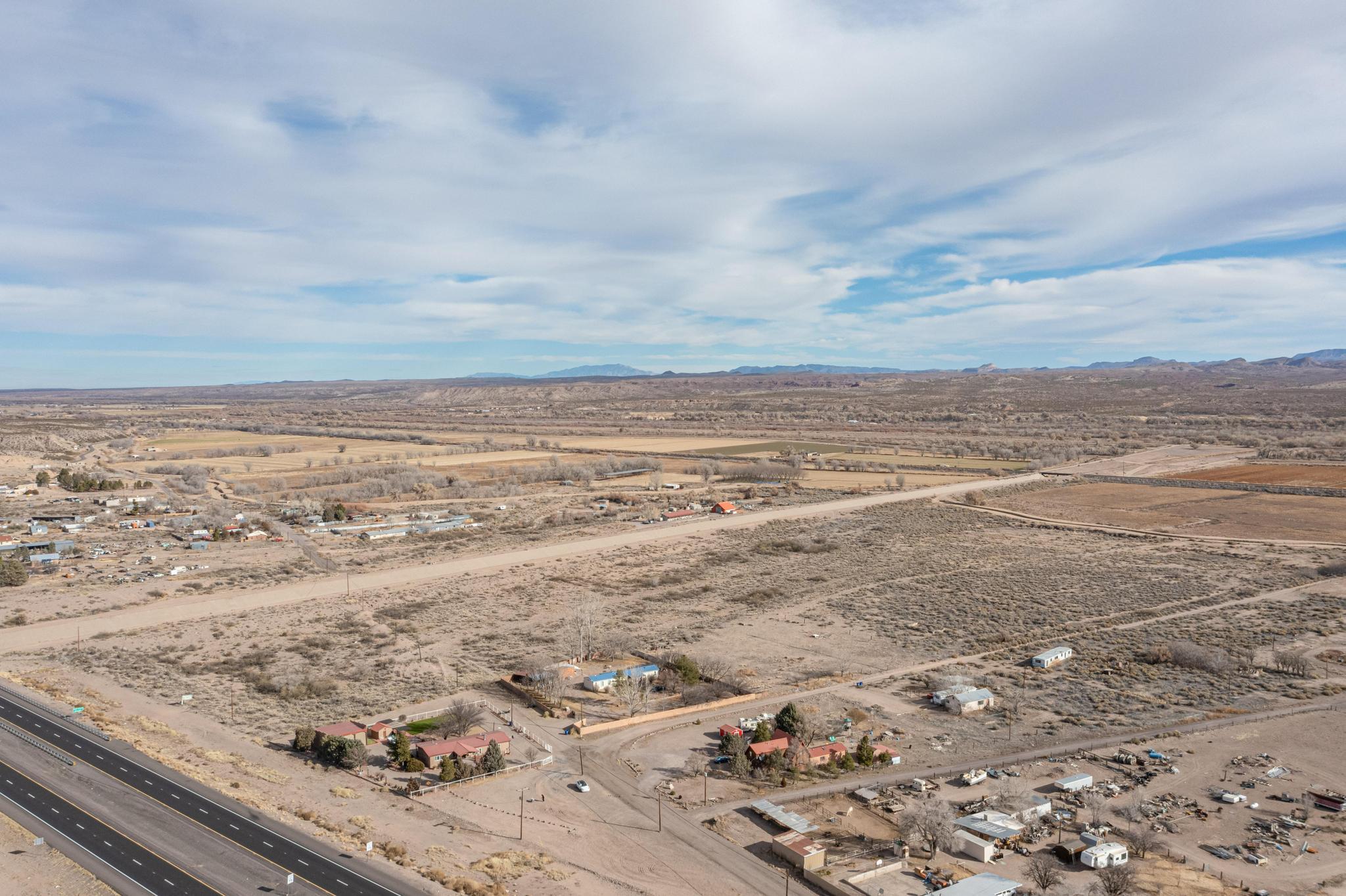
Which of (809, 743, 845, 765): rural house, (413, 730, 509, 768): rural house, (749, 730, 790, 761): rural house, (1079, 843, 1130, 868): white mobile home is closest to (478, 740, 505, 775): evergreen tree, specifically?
(413, 730, 509, 768): rural house

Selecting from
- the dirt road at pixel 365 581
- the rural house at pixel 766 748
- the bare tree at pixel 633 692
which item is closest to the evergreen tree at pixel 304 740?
the bare tree at pixel 633 692

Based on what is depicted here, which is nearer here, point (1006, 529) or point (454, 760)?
point (454, 760)

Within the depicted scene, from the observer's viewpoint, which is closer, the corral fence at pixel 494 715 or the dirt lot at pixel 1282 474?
the corral fence at pixel 494 715

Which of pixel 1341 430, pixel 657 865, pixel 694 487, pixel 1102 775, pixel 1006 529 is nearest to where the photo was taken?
pixel 657 865

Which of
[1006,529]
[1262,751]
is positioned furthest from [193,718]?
[1006,529]

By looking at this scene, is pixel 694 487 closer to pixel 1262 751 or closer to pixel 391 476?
pixel 391 476

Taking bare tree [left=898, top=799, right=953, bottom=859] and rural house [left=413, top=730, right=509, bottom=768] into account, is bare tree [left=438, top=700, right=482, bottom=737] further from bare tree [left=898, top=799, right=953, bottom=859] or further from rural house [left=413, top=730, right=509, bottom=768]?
bare tree [left=898, top=799, right=953, bottom=859]

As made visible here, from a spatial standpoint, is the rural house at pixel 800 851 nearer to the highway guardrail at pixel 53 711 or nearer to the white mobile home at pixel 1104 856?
the white mobile home at pixel 1104 856
